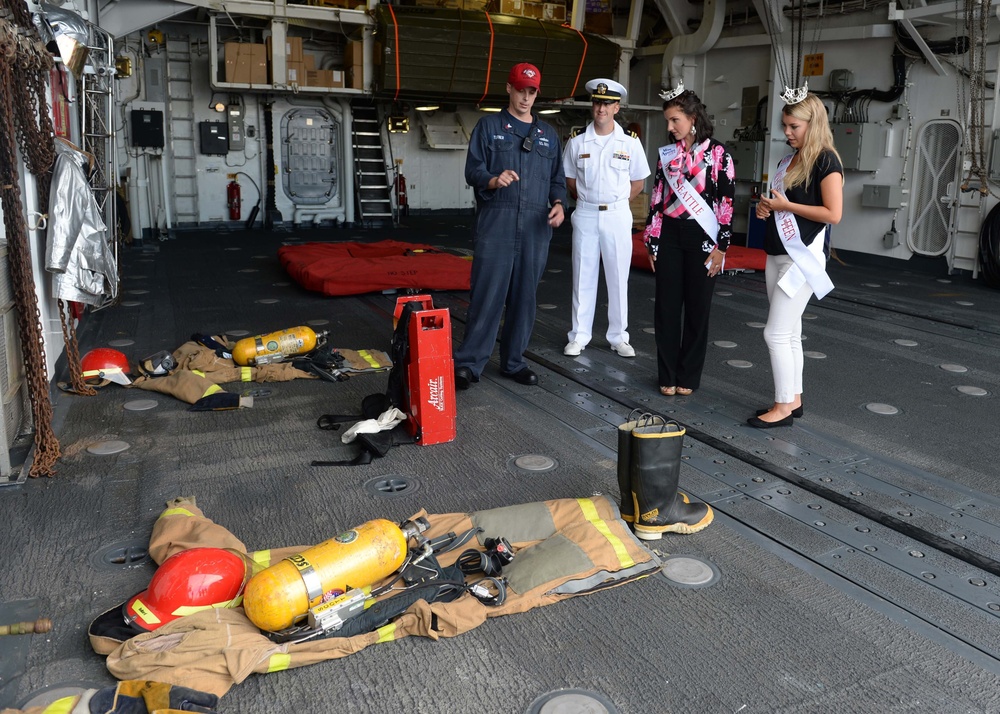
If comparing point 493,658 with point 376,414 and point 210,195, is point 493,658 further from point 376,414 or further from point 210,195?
point 210,195

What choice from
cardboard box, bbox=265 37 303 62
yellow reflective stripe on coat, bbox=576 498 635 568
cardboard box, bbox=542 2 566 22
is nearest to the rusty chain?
yellow reflective stripe on coat, bbox=576 498 635 568

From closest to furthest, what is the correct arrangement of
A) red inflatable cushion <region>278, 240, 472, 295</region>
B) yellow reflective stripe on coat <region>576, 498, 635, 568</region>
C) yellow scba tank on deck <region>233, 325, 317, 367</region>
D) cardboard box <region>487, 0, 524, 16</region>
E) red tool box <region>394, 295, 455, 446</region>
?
yellow reflective stripe on coat <region>576, 498, 635, 568</region> < red tool box <region>394, 295, 455, 446</region> < yellow scba tank on deck <region>233, 325, 317, 367</region> < red inflatable cushion <region>278, 240, 472, 295</region> < cardboard box <region>487, 0, 524, 16</region>

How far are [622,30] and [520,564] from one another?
48.6 feet

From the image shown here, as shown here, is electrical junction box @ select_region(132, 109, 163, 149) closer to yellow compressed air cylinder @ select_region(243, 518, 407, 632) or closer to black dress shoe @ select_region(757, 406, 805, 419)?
black dress shoe @ select_region(757, 406, 805, 419)

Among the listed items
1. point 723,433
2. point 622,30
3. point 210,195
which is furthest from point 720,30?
point 723,433

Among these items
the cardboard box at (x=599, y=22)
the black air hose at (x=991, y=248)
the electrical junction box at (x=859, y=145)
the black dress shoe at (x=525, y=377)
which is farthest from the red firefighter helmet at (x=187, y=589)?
the cardboard box at (x=599, y=22)

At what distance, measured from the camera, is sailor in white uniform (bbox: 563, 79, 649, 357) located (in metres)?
5.25

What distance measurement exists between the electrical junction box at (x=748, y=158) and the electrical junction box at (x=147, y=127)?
8.70m

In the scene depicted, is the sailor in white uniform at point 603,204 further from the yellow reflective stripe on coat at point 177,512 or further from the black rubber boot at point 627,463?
the yellow reflective stripe on coat at point 177,512

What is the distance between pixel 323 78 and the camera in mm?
13359

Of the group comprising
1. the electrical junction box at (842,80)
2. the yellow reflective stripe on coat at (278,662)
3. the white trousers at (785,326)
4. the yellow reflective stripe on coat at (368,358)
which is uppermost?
the electrical junction box at (842,80)

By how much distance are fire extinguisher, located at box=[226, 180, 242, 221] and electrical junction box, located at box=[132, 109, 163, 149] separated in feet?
5.89

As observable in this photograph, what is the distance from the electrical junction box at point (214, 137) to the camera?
45.0ft

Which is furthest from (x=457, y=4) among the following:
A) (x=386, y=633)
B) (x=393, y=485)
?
(x=386, y=633)
